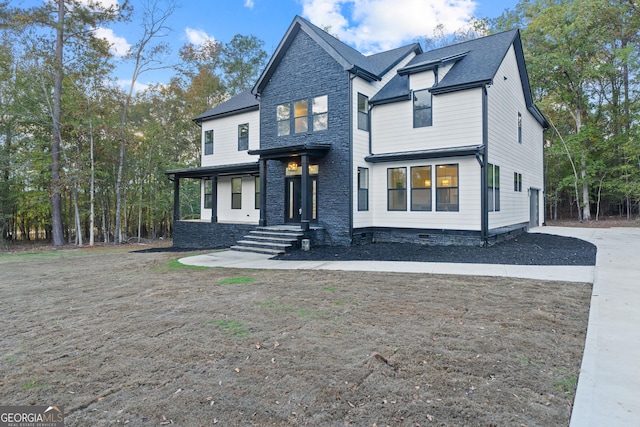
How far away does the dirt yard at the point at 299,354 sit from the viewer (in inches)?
95.0

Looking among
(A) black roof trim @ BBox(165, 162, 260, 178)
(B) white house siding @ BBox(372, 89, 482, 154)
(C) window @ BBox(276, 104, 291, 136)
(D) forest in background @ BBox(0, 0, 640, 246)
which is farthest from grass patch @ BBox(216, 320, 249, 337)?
(D) forest in background @ BBox(0, 0, 640, 246)

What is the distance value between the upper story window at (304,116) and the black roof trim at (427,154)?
88.0 inches

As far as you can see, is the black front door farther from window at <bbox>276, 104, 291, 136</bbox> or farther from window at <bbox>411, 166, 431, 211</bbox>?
window at <bbox>411, 166, 431, 211</bbox>

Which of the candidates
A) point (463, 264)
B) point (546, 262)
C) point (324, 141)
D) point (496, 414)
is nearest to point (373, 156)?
point (324, 141)

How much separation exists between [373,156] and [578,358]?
10.0 m

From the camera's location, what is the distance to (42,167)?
18.0 m

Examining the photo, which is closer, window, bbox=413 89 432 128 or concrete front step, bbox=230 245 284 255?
concrete front step, bbox=230 245 284 255

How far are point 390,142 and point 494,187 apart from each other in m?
3.84

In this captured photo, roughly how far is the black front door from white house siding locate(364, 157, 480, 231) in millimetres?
2539

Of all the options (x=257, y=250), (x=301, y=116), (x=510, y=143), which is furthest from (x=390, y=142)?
(x=257, y=250)

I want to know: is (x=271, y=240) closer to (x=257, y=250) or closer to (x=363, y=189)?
(x=257, y=250)

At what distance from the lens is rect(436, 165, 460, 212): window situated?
11.4 meters

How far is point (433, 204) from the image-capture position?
1170 cm

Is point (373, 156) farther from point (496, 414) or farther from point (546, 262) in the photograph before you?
point (496, 414)
